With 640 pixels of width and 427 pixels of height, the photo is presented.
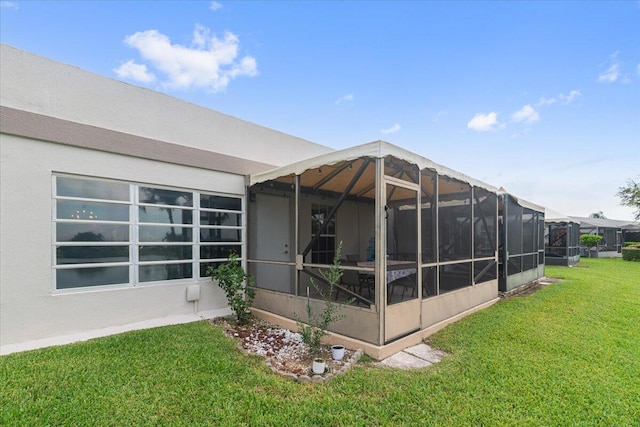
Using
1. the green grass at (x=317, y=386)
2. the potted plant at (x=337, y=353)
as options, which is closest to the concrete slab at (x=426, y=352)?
the green grass at (x=317, y=386)

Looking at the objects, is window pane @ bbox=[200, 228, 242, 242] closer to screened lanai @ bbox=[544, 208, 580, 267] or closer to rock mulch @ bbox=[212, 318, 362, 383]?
rock mulch @ bbox=[212, 318, 362, 383]

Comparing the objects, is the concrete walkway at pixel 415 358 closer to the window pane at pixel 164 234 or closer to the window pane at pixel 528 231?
the window pane at pixel 164 234

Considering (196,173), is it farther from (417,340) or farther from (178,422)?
(417,340)

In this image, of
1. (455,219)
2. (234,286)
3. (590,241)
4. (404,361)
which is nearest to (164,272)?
(234,286)

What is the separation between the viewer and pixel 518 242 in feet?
32.8

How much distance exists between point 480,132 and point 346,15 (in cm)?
A: 864

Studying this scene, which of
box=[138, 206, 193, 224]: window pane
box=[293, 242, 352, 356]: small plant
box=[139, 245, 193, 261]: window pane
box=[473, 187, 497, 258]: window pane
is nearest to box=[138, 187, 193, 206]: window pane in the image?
box=[138, 206, 193, 224]: window pane

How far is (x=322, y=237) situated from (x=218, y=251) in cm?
345

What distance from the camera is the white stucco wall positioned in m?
4.60

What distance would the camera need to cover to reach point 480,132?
14.3 m

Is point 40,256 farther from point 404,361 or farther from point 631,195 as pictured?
point 631,195

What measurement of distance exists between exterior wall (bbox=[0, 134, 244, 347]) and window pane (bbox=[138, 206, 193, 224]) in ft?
2.02

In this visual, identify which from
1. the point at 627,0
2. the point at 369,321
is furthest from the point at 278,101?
the point at 627,0

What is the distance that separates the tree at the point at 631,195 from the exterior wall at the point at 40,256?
130 feet
